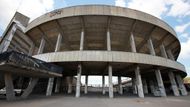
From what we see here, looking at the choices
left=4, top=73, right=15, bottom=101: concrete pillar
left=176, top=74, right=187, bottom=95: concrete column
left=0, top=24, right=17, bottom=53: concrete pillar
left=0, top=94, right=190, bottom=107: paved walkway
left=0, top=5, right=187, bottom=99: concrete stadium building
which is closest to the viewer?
left=0, top=94, right=190, bottom=107: paved walkway

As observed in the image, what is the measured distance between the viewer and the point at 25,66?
A: 10.5 metres

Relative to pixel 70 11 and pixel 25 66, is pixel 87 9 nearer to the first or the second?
pixel 70 11

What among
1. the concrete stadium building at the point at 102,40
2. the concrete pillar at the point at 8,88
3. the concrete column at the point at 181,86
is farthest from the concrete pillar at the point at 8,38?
the concrete column at the point at 181,86

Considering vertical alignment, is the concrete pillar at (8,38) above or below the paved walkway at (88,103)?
above

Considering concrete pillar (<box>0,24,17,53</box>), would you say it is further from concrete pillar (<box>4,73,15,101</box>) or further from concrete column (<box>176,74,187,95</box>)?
concrete column (<box>176,74,187,95</box>)

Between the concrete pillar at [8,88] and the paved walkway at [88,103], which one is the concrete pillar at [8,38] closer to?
the concrete pillar at [8,88]

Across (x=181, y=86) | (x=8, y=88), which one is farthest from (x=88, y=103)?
(x=181, y=86)

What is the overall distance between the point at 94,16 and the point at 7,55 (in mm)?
12255

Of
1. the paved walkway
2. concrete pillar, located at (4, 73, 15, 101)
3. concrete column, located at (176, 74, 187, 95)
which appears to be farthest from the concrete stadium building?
the paved walkway

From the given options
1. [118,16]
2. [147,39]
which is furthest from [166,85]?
[118,16]

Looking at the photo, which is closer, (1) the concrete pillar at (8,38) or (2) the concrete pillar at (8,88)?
(2) the concrete pillar at (8,88)

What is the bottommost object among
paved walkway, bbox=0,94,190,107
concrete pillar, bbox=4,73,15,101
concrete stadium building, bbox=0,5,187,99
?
paved walkway, bbox=0,94,190,107

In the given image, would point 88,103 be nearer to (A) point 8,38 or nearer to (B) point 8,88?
(B) point 8,88

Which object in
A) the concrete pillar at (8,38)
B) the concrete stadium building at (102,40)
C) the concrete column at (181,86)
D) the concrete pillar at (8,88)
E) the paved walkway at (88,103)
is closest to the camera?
the paved walkway at (88,103)
